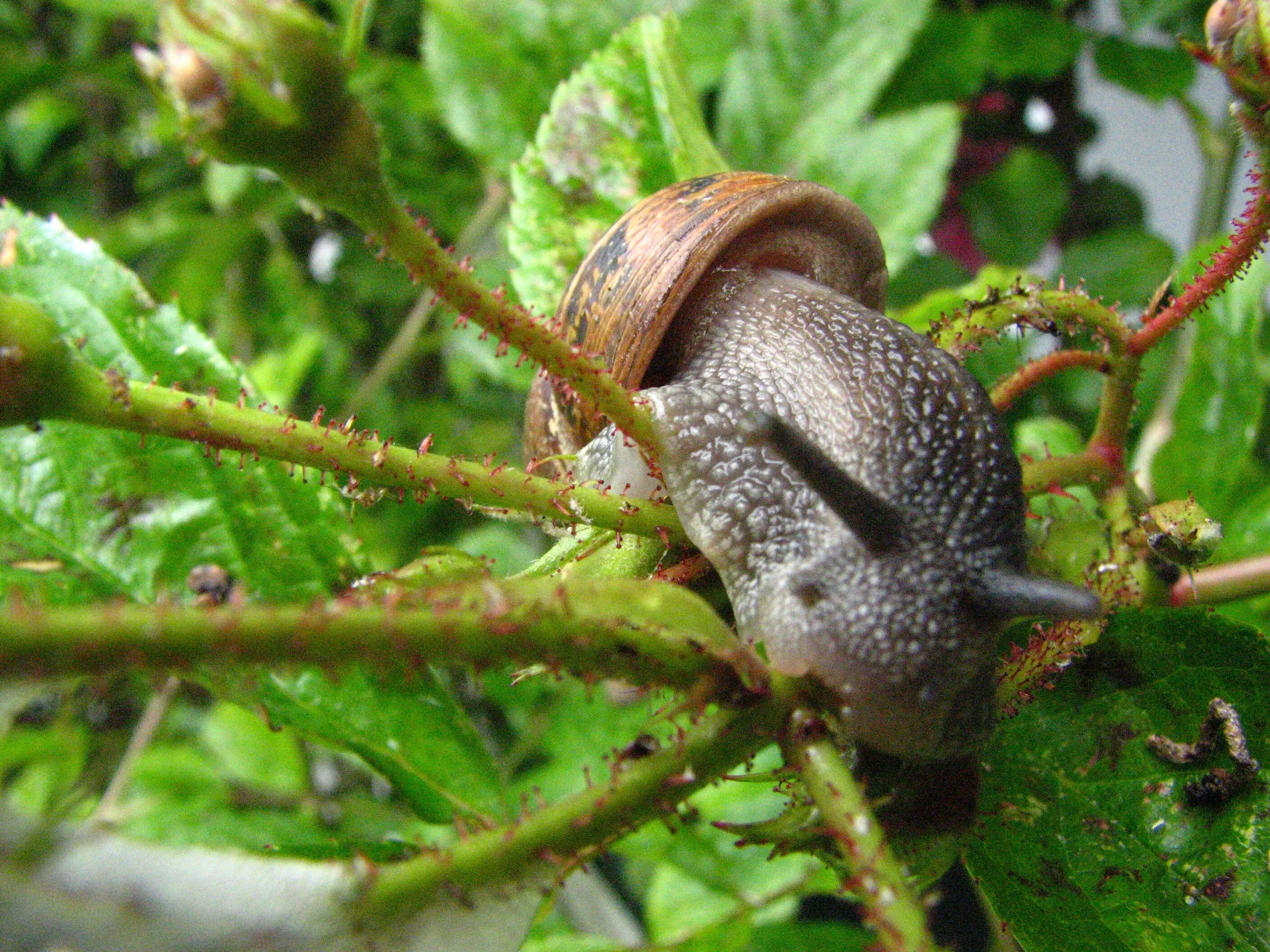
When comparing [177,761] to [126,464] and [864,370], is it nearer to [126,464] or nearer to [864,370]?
[126,464]

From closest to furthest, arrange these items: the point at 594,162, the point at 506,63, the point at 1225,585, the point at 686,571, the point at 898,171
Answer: the point at 686,571 < the point at 1225,585 < the point at 594,162 < the point at 898,171 < the point at 506,63

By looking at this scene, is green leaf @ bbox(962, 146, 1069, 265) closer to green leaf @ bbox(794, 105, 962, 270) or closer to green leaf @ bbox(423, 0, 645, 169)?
green leaf @ bbox(794, 105, 962, 270)

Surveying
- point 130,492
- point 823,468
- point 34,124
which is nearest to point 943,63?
point 823,468

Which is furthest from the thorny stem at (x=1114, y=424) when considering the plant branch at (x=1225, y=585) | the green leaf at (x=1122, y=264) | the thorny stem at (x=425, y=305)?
the thorny stem at (x=425, y=305)

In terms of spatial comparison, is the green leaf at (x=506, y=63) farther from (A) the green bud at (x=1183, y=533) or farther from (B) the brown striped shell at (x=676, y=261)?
(A) the green bud at (x=1183, y=533)

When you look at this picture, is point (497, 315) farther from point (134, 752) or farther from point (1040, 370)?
point (134, 752)

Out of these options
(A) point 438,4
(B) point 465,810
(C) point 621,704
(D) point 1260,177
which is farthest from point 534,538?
(D) point 1260,177
